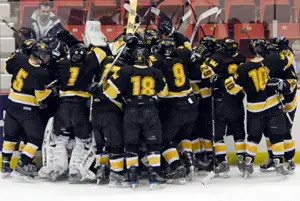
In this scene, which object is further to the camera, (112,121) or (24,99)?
(24,99)

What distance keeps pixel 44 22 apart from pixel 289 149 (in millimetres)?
3197

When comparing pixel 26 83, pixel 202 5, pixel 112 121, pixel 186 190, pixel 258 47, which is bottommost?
pixel 186 190

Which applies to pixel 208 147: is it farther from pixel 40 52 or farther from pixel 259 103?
pixel 40 52

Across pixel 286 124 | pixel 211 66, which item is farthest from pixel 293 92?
pixel 211 66

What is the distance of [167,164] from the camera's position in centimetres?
608

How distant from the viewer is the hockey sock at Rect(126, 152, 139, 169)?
566 centimetres

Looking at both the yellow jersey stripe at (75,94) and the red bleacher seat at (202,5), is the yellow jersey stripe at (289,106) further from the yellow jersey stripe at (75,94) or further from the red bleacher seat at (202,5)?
the yellow jersey stripe at (75,94)

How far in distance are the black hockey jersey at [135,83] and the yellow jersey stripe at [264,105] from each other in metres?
1.03

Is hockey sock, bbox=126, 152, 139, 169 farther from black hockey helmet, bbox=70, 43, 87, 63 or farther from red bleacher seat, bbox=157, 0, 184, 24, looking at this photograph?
red bleacher seat, bbox=157, 0, 184, 24

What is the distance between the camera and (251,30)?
7199 mm

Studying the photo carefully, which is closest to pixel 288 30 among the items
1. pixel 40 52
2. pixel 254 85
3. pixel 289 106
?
pixel 289 106

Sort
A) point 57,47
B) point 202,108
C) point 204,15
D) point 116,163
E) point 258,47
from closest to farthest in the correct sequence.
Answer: point 116,163 < point 258,47 < point 57,47 < point 202,108 < point 204,15

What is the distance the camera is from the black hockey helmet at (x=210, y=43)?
6344mm

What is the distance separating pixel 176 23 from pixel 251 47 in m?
1.36
